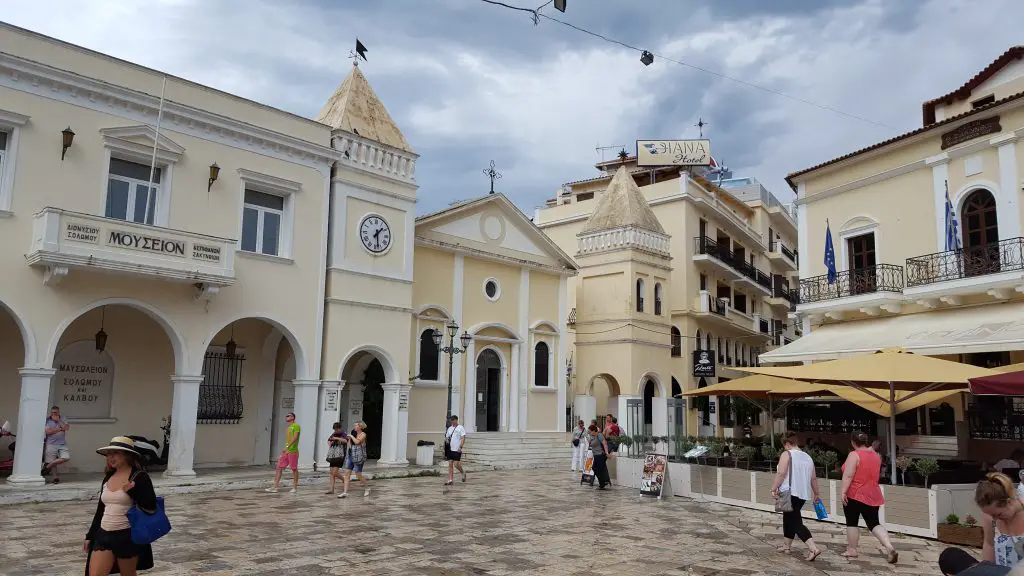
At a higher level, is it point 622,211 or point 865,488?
point 622,211

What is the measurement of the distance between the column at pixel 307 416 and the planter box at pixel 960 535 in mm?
13537

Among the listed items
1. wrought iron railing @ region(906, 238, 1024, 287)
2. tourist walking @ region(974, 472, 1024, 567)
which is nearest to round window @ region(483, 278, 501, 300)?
wrought iron railing @ region(906, 238, 1024, 287)

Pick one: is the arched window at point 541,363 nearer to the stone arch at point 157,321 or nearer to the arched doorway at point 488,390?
the arched doorway at point 488,390

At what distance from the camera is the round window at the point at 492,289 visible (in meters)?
25.9

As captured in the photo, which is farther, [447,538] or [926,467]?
[926,467]

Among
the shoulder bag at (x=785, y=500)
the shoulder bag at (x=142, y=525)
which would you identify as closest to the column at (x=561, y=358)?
the shoulder bag at (x=785, y=500)

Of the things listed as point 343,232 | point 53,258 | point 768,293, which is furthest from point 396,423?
point 768,293

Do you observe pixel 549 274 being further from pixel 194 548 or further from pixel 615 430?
pixel 194 548

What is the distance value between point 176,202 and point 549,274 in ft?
47.3

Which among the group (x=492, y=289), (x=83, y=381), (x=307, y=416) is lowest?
(x=307, y=416)

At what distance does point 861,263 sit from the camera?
65.7 feet

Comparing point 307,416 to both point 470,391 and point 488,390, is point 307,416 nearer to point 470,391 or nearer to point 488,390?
point 470,391

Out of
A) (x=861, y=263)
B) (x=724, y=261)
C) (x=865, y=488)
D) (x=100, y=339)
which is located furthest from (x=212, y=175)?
(x=724, y=261)

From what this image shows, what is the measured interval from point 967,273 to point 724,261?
2029 centimetres
